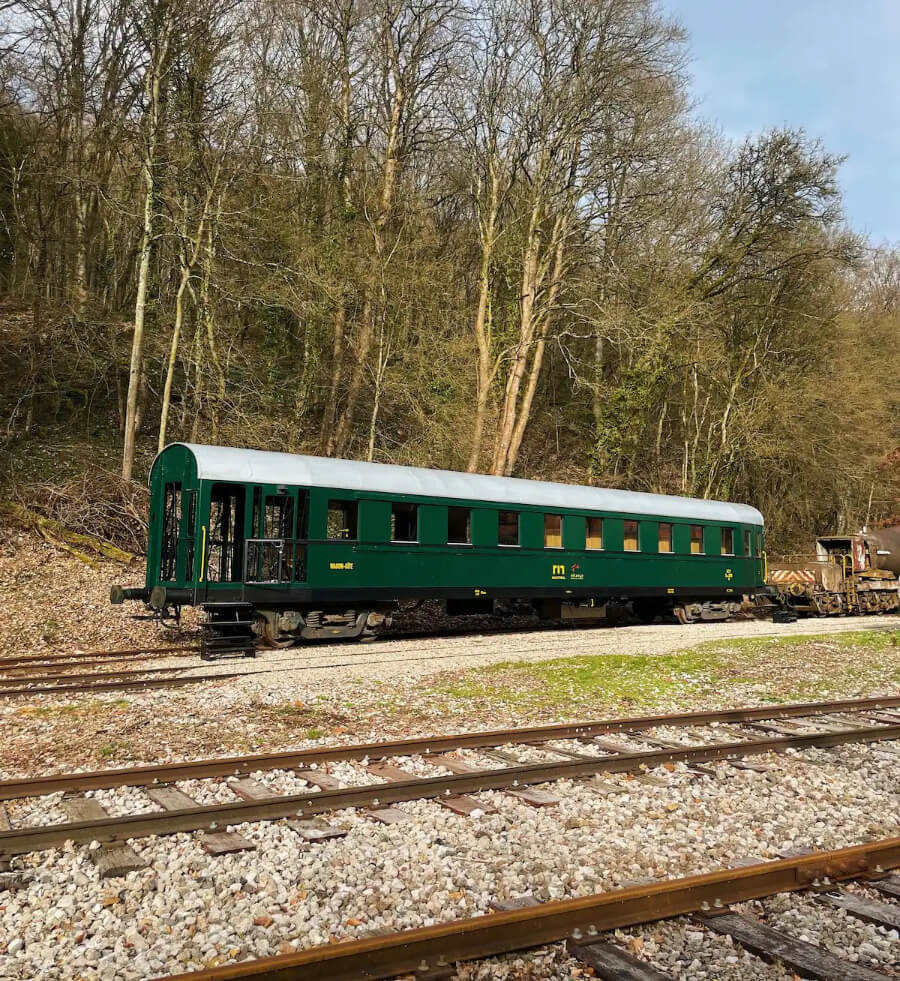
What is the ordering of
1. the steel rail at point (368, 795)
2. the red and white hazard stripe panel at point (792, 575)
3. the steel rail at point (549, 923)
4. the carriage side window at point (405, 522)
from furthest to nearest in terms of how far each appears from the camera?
the red and white hazard stripe panel at point (792, 575) < the carriage side window at point (405, 522) < the steel rail at point (368, 795) < the steel rail at point (549, 923)

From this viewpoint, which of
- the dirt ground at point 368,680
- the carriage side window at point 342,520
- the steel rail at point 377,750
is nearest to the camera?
the steel rail at point 377,750

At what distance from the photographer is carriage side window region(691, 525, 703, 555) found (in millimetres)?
21156

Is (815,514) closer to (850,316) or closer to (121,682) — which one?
(850,316)

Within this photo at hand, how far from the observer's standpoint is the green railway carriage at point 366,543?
14.1 m

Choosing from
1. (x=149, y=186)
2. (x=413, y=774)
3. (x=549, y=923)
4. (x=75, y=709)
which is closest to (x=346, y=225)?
(x=149, y=186)

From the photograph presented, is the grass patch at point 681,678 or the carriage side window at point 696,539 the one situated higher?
the carriage side window at point 696,539

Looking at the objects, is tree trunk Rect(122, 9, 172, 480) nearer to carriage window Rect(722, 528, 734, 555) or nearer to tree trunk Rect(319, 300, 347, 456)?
tree trunk Rect(319, 300, 347, 456)

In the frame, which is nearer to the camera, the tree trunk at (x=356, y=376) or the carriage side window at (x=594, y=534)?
the carriage side window at (x=594, y=534)

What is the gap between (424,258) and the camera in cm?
2884

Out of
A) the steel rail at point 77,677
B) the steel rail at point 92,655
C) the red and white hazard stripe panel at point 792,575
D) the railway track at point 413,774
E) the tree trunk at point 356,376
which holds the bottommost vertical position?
the steel rail at point 92,655

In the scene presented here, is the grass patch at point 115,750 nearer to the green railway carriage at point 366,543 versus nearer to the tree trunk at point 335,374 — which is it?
the green railway carriage at point 366,543

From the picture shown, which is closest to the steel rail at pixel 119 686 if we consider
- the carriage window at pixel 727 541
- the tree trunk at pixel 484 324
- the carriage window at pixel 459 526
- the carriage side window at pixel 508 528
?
the carriage window at pixel 459 526

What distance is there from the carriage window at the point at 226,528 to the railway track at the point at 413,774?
7079mm

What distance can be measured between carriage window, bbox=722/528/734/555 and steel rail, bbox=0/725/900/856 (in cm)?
1394
